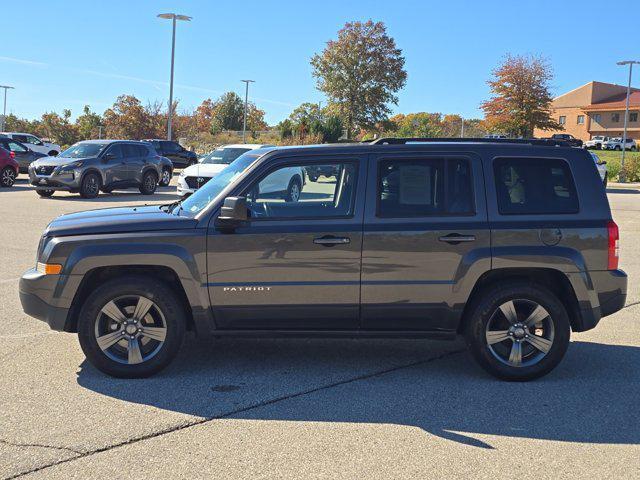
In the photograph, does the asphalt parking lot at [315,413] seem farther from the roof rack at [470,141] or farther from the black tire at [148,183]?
the black tire at [148,183]

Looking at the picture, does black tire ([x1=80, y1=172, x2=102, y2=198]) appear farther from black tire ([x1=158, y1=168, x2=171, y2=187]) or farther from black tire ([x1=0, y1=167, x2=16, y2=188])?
black tire ([x1=158, y1=168, x2=171, y2=187])

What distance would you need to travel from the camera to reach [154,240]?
5.07 meters

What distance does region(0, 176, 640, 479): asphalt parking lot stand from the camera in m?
3.85

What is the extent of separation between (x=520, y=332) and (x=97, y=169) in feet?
57.3

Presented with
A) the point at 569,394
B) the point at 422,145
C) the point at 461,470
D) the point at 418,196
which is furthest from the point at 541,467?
the point at 422,145

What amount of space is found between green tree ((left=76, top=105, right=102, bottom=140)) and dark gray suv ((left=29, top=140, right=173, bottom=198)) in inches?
2116

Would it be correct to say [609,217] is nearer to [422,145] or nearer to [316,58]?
[422,145]

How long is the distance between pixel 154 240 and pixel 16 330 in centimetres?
224

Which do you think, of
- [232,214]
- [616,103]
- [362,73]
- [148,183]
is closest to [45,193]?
[148,183]

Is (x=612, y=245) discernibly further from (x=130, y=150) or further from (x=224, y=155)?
(x=130, y=150)

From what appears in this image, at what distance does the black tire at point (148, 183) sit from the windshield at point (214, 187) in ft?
56.7

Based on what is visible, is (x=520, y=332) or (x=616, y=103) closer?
(x=520, y=332)

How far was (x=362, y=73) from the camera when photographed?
177 ft

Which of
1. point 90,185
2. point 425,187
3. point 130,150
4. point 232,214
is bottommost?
point 232,214
